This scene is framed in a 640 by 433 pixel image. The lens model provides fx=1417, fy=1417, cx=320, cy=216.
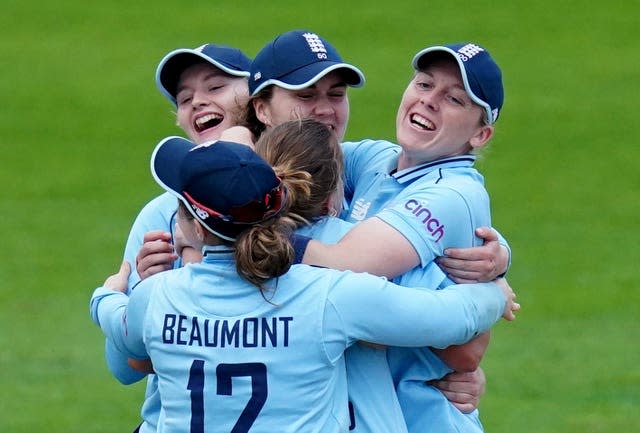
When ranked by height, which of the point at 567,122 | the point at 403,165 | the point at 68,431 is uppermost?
the point at 403,165

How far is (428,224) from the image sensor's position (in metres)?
3.85

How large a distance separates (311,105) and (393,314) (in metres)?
1.01

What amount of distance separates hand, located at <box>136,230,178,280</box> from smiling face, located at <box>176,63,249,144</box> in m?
0.66

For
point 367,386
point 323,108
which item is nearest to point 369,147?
point 323,108

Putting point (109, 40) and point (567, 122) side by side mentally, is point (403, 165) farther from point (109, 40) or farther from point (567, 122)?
point (109, 40)

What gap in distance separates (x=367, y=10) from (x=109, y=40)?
391cm

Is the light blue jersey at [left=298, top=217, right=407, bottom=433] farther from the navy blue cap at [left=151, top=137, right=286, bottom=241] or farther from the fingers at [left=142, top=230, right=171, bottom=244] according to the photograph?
the fingers at [left=142, top=230, right=171, bottom=244]

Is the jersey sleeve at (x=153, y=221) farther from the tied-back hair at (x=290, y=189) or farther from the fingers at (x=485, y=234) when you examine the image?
the fingers at (x=485, y=234)

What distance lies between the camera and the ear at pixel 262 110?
439 centimetres

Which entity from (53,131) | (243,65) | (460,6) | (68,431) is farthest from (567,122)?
(243,65)

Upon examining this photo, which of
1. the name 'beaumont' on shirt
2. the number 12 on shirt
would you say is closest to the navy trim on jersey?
the name 'beaumont' on shirt

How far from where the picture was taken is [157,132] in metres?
16.9

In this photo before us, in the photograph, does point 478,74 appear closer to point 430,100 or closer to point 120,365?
point 430,100

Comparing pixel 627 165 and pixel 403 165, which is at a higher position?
pixel 403 165
